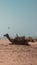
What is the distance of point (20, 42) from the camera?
66.7ft

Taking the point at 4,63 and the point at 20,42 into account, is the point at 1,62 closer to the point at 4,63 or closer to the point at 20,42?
the point at 4,63

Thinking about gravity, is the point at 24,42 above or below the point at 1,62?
above

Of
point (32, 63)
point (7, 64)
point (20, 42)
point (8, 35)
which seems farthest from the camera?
point (8, 35)

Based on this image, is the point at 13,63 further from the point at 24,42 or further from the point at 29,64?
the point at 24,42

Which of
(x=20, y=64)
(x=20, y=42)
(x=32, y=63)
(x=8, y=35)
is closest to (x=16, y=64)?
(x=20, y=64)

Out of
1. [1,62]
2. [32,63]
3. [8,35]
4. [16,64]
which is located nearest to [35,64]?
[32,63]

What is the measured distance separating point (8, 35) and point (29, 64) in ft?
44.4

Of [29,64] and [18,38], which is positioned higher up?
[18,38]

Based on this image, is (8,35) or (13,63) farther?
(8,35)

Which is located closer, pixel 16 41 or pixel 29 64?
pixel 29 64

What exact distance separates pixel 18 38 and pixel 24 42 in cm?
73

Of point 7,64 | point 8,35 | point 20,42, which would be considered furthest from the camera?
point 8,35

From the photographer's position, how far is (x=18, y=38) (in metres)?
20.6

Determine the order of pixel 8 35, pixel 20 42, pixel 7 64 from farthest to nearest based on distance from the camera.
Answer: pixel 8 35
pixel 20 42
pixel 7 64
